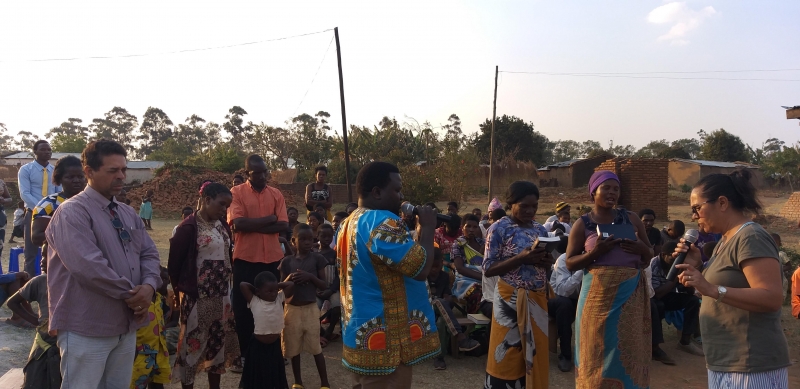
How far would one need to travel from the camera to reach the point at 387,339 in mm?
2596

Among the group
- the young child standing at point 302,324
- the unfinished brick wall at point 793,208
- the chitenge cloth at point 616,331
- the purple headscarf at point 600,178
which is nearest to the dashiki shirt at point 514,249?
the chitenge cloth at point 616,331

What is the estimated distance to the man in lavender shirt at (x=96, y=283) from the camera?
8.66 ft

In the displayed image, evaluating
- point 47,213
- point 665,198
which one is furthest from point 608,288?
point 665,198

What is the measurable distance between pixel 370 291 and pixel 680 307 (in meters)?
5.10

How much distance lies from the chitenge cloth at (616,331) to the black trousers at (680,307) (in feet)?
8.84

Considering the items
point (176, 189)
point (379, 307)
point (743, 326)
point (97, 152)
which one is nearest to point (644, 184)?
point (743, 326)

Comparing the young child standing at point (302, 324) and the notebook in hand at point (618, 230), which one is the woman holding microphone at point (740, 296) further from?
the young child standing at point (302, 324)

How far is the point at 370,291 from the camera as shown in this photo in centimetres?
262

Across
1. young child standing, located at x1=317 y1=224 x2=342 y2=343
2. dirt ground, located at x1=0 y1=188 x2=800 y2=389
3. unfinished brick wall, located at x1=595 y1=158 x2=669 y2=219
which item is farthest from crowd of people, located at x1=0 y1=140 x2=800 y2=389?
unfinished brick wall, located at x1=595 y1=158 x2=669 y2=219

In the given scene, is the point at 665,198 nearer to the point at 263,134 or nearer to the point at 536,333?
the point at 536,333

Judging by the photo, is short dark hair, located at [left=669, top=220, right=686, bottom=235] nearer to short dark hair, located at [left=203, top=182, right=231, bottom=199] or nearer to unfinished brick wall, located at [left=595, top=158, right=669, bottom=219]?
short dark hair, located at [left=203, top=182, right=231, bottom=199]

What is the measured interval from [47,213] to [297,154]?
31.1 meters

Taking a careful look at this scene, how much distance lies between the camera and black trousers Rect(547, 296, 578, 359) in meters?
5.58

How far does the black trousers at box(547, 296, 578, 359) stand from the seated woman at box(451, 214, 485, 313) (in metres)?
0.85
